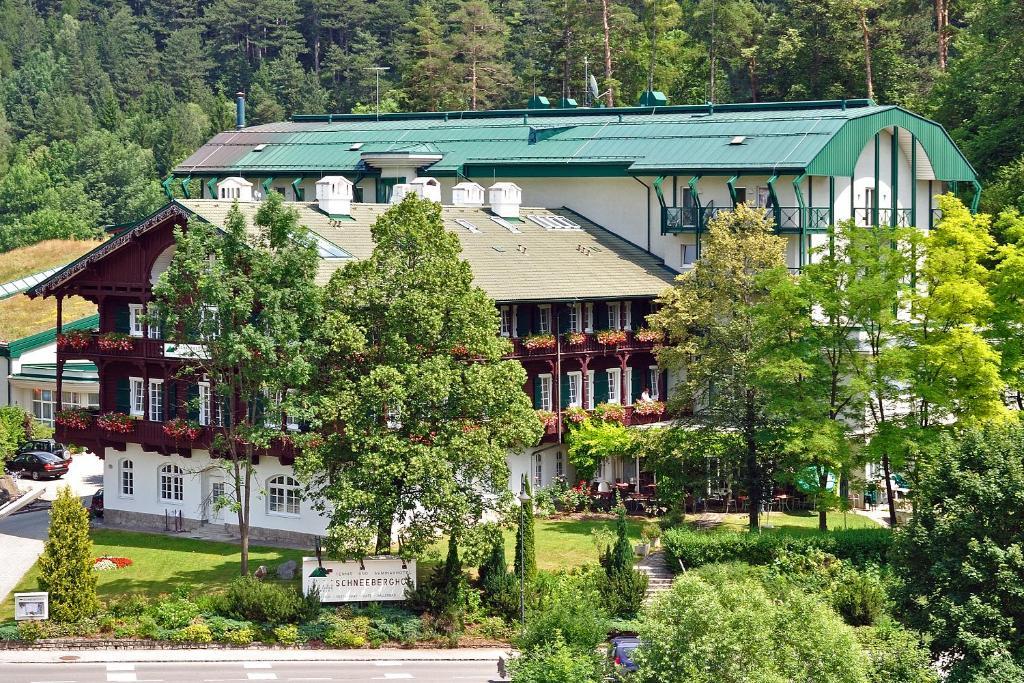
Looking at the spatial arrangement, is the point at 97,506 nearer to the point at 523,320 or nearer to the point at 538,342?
the point at 523,320

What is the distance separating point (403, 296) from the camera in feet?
181

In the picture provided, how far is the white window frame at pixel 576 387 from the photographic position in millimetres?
69562

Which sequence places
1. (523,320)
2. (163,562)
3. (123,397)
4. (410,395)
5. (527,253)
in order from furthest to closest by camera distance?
(527,253) < (523,320) < (123,397) < (163,562) < (410,395)

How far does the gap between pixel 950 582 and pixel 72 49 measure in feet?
537

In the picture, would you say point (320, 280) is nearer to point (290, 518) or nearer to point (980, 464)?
point (290, 518)

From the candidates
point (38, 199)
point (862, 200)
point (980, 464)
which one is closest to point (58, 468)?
point (862, 200)

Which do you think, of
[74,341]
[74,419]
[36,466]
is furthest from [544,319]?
[36,466]

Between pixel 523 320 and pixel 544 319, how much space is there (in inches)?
45.3

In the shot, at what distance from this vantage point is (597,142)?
264 ft

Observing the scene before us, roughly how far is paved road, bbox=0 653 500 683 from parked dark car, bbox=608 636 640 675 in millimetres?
3461

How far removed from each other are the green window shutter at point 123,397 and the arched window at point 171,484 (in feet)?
8.62

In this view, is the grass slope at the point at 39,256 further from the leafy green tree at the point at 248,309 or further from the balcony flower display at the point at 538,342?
the leafy green tree at the point at 248,309

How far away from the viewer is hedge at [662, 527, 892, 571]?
57.6 meters

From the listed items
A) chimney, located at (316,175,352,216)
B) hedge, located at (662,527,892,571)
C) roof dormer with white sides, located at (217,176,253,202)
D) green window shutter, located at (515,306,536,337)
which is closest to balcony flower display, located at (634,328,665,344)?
green window shutter, located at (515,306,536,337)
